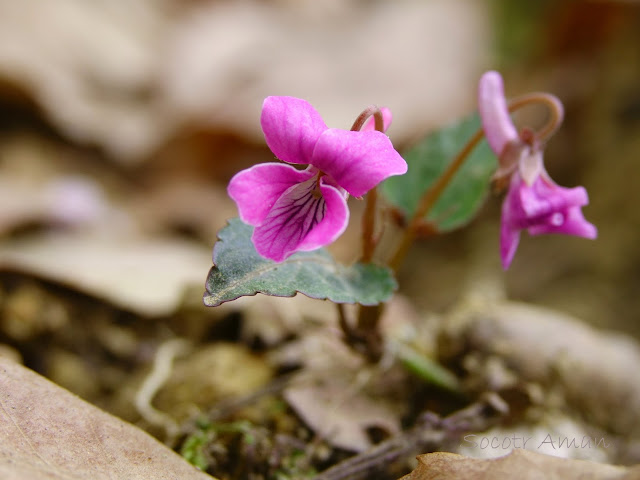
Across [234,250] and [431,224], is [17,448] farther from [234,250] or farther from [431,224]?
[431,224]

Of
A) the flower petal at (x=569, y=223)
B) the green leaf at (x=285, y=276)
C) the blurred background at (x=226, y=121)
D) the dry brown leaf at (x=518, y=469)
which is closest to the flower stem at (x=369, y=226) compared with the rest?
the green leaf at (x=285, y=276)

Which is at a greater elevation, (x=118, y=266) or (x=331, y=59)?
(x=331, y=59)

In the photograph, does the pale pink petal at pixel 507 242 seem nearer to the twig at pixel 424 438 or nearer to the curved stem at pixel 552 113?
the curved stem at pixel 552 113

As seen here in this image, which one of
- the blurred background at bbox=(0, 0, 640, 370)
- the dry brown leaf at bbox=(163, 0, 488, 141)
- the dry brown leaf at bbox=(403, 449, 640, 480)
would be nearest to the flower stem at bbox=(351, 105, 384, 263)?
the dry brown leaf at bbox=(403, 449, 640, 480)

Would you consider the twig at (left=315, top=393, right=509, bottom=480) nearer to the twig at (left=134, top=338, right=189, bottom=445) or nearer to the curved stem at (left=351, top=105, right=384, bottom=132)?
the twig at (left=134, top=338, right=189, bottom=445)

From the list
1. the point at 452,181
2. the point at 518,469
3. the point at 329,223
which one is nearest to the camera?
the point at 518,469

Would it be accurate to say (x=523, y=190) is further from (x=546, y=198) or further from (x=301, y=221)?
(x=301, y=221)

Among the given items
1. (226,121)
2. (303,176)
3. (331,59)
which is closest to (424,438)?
(303,176)
